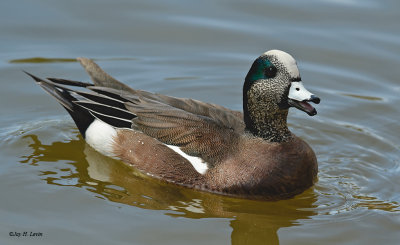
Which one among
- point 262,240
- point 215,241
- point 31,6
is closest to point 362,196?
point 262,240

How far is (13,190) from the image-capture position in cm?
768

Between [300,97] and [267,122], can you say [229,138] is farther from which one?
[300,97]

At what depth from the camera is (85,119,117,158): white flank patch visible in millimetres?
8375

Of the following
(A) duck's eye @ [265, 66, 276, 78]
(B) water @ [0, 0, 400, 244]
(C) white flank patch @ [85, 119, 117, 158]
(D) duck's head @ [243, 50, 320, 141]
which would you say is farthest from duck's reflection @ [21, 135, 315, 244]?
(A) duck's eye @ [265, 66, 276, 78]

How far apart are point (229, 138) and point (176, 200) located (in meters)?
0.87

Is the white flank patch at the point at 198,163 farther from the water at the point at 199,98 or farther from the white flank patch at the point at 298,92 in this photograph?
the white flank patch at the point at 298,92

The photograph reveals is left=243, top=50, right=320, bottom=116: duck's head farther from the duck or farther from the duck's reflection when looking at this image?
the duck's reflection

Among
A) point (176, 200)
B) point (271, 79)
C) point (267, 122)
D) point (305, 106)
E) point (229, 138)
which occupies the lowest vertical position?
point (176, 200)

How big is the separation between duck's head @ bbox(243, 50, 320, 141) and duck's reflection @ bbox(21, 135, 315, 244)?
2.87ft

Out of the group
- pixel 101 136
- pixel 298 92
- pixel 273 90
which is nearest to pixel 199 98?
→ pixel 101 136

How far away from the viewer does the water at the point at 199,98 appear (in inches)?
282

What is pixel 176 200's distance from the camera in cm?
762

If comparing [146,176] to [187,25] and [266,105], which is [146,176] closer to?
[266,105]

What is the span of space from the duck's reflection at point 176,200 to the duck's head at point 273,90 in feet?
2.87
